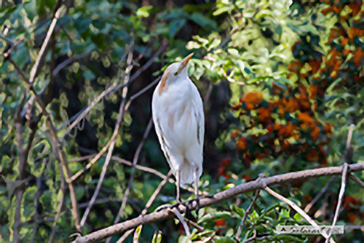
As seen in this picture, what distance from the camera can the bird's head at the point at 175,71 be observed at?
1.76m

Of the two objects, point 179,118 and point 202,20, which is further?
point 202,20

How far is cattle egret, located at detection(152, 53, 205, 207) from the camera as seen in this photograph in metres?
1.81

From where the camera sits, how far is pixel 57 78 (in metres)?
3.50

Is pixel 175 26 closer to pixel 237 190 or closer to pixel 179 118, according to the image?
pixel 179 118

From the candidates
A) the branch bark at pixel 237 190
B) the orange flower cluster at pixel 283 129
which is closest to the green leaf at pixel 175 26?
the orange flower cluster at pixel 283 129

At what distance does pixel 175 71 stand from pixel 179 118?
208 mm

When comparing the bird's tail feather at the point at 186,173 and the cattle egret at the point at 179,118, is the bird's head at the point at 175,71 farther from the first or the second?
the bird's tail feather at the point at 186,173

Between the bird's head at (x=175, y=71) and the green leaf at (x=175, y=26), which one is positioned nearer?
the bird's head at (x=175, y=71)

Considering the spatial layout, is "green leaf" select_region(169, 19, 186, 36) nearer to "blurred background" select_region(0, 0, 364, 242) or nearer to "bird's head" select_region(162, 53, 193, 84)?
"blurred background" select_region(0, 0, 364, 242)

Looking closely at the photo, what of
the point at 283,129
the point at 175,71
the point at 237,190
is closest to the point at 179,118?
the point at 175,71

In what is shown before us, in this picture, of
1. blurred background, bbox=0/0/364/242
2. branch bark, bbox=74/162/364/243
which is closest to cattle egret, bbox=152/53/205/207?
branch bark, bbox=74/162/364/243

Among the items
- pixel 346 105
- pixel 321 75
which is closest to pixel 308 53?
pixel 321 75

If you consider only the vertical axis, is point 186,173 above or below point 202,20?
below

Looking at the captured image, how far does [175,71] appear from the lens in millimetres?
1771
